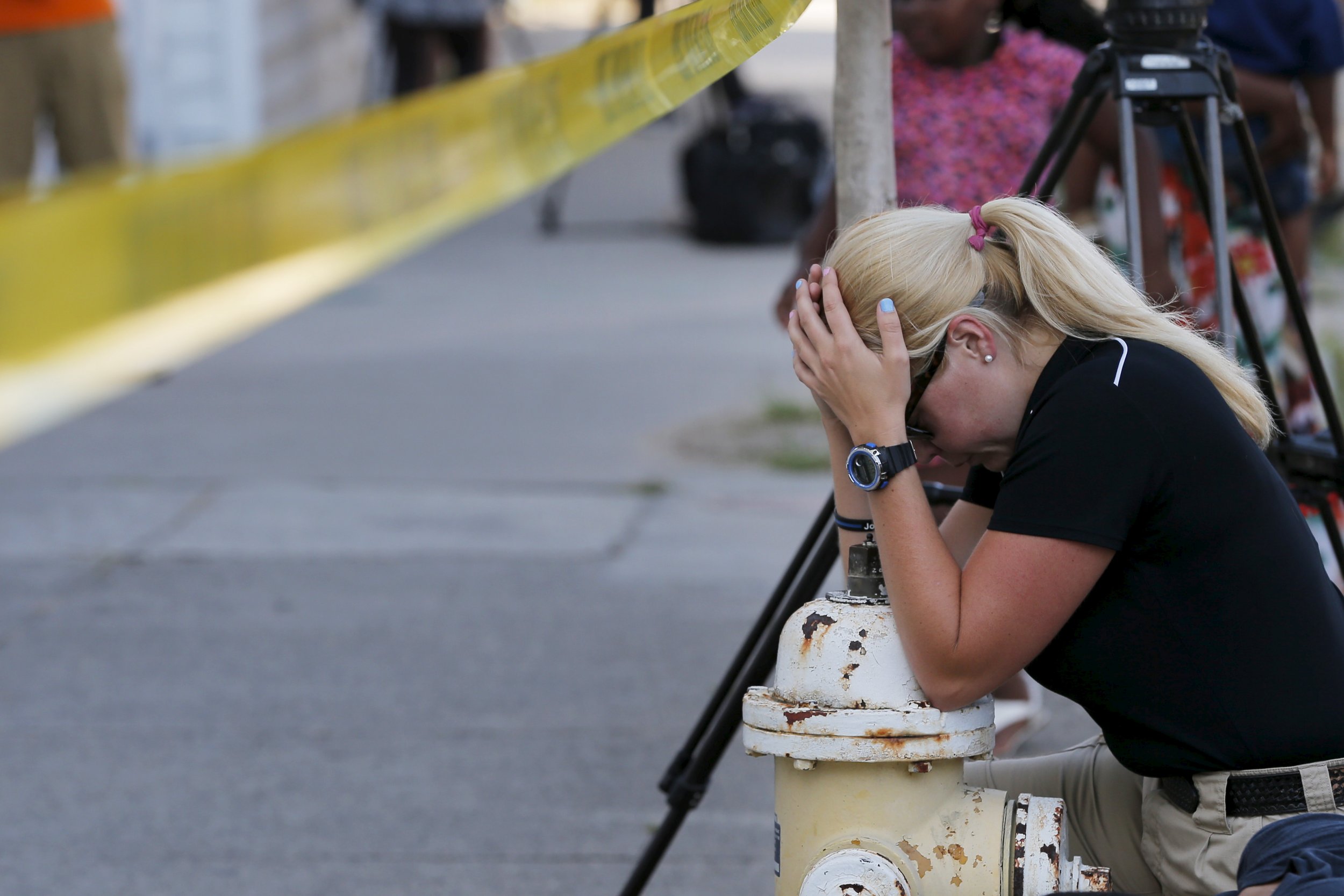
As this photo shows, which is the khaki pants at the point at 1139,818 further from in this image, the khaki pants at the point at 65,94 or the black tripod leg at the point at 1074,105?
the khaki pants at the point at 65,94

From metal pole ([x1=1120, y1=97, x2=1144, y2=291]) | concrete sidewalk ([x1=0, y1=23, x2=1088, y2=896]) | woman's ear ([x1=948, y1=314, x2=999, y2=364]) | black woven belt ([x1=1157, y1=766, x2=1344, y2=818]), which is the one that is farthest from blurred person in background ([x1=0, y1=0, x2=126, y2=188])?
black woven belt ([x1=1157, y1=766, x2=1344, y2=818])

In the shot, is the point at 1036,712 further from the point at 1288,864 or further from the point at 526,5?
the point at 526,5

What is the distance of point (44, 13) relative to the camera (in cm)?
548

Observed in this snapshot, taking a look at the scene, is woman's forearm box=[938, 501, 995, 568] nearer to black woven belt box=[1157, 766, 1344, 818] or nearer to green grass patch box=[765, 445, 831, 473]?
black woven belt box=[1157, 766, 1344, 818]

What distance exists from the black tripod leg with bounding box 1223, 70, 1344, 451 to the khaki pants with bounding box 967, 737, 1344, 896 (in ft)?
1.92

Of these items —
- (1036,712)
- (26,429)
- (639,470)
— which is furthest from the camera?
(639,470)

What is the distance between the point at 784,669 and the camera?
6.14ft

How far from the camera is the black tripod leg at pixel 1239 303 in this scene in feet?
7.57

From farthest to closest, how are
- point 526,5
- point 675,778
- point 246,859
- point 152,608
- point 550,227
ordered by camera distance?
point 526,5 < point 550,227 < point 152,608 < point 246,859 < point 675,778

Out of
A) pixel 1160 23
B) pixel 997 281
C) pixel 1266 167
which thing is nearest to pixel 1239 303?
pixel 1160 23

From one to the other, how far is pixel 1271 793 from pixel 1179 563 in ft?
0.87

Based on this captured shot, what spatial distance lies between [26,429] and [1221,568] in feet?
4.17

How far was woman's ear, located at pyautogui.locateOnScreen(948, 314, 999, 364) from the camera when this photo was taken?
1.86 meters

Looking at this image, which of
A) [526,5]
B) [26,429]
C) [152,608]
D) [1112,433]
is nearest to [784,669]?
[1112,433]
